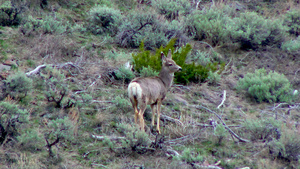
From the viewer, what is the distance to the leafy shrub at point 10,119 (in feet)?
20.5

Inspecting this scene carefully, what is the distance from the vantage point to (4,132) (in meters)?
6.23

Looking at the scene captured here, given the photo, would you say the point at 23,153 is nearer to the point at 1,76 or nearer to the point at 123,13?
the point at 1,76

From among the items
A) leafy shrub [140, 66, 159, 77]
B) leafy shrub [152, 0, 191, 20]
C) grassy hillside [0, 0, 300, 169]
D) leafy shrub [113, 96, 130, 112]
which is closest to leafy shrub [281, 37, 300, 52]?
grassy hillside [0, 0, 300, 169]

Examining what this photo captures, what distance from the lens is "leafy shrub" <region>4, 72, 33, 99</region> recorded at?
7531 millimetres

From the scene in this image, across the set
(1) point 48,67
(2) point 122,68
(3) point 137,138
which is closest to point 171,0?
(2) point 122,68

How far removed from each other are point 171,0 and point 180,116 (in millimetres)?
7901

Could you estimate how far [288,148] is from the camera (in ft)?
21.6

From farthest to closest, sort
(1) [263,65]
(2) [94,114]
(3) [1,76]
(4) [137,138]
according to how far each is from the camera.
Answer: (1) [263,65] < (3) [1,76] < (2) [94,114] < (4) [137,138]

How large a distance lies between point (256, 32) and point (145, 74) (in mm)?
5964

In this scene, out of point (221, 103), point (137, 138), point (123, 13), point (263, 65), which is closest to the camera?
point (137, 138)

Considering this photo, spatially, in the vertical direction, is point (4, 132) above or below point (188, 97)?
above

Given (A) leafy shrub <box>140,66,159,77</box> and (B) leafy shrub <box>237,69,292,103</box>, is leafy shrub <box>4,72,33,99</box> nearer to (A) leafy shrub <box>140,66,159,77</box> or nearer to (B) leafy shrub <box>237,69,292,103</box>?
(A) leafy shrub <box>140,66,159,77</box>

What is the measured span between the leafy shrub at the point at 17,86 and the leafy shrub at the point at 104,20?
18.6 ft

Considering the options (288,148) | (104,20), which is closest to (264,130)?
(288,148)
